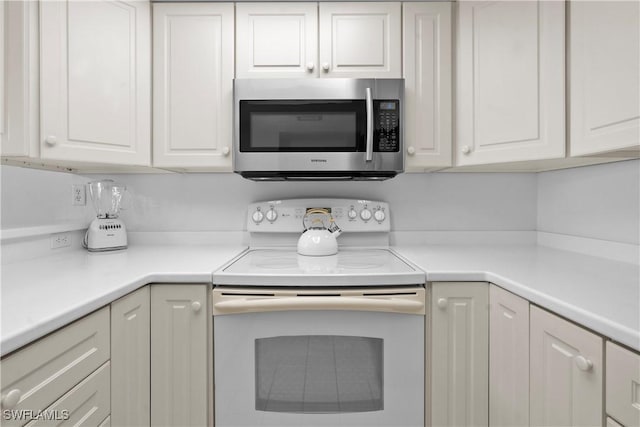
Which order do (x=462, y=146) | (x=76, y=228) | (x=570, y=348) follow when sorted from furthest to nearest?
(x=76, y=228), (x=462, y=146), (x=570, y=348)

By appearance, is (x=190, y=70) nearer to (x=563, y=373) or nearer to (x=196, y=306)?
(x=196, y=306)

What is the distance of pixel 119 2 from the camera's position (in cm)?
144

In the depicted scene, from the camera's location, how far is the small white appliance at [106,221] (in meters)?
1.66

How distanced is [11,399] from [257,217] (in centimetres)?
123

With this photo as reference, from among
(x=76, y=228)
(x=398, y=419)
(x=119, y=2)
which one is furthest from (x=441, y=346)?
(x=119, y=2)

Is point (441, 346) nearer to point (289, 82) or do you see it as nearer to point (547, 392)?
point (547, 392)

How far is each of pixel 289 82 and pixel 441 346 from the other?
1239 mm

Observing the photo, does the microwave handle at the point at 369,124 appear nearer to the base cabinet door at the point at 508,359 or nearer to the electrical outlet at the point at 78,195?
the base cabinet door at the point at 508,359

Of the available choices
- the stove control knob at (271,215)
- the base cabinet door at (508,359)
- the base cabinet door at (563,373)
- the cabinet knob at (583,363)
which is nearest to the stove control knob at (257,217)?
the stove control knob at (271,215)

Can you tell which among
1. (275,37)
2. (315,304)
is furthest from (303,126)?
(315,304)

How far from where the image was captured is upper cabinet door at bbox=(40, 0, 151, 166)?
47.8 inches

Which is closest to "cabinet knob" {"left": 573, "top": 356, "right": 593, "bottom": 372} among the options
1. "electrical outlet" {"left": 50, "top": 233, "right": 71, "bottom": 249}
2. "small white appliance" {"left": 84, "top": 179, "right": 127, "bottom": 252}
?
"small white appliance" {"left": 84, "top": 179, "right": 127, "bottom": 252}

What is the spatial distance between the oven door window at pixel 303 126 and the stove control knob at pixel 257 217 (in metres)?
0.40

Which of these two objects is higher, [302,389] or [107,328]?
[107,328]
